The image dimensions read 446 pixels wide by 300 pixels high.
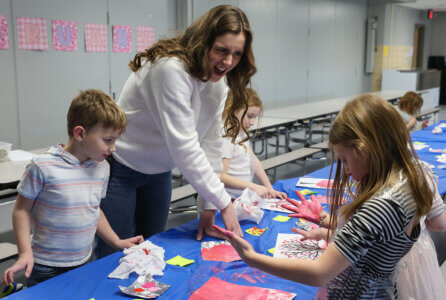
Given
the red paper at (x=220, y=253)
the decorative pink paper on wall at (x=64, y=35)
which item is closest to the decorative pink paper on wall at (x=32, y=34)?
the decorative pink paper on wall at (x=64, y=35)

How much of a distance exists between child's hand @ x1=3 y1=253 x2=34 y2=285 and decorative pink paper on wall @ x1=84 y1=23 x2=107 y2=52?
4.24m

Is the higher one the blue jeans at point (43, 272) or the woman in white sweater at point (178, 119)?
the woman in white sweater at point (178, 119)

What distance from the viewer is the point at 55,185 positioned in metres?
1.55

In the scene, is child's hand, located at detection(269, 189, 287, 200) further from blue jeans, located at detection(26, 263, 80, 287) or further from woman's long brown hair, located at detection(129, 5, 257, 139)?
blue jeans, located at detection(26, 263, 80, 287)

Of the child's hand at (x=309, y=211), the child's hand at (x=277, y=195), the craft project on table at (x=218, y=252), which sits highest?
the child's hand at (x=309, y=211)

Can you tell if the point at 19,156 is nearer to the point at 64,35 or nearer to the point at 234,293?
the point at 64,35

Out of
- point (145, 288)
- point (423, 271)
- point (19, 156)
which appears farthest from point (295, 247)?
point (19, 156)

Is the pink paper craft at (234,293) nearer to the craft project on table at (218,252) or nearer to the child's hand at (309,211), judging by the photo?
the craft project on table at (218,252)

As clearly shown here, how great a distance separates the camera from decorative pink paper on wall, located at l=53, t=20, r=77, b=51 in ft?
16.4

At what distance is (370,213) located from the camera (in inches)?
43.9

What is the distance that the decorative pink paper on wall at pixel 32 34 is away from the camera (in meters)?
4.70

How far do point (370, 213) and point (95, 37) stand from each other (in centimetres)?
489

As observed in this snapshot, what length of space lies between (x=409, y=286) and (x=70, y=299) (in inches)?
38.8

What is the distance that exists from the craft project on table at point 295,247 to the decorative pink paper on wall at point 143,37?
181 inches
